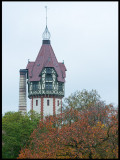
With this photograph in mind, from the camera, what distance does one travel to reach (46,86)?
7762 cm

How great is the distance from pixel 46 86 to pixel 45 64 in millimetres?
4380

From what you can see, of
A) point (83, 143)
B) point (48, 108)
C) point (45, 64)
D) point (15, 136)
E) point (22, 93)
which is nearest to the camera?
point (83, 143)

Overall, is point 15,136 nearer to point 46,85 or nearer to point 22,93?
point 46,85

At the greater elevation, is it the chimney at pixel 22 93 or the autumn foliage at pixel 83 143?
the chimney at pixel 22 93

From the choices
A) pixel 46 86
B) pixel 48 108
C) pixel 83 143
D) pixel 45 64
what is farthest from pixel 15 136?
pixel 45 64

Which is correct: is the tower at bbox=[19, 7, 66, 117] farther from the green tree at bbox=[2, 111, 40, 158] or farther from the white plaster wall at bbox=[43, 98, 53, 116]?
the green tree at bbox=[2, 111, 40, 158]

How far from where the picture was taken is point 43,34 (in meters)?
82.0

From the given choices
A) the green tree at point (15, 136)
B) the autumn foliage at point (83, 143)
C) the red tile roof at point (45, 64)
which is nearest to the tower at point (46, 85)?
the red tile roof at point (45, 64)

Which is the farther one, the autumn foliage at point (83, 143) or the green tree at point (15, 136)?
the green tree at point (15, 136)

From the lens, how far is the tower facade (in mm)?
77500

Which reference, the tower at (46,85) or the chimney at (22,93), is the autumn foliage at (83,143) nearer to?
the tower at (46,85)

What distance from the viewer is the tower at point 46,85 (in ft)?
254

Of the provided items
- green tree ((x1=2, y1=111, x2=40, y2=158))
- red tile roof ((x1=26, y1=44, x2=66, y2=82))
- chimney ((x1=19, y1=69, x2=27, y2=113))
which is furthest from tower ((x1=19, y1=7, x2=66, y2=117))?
green tree ((x1=2, y1=111, x2=40, y2=158))

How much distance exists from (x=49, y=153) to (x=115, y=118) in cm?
673
